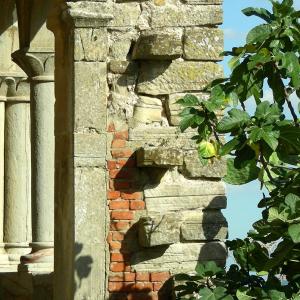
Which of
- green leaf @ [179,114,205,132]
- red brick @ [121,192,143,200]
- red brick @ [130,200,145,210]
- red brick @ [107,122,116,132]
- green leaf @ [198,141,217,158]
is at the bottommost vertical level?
red brick @ [130,200,145,210]

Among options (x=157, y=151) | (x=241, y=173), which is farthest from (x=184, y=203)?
(x=241, y=173)

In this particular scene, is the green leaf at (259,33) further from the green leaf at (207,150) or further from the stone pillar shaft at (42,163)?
the stone pillar shaft at (42,163)

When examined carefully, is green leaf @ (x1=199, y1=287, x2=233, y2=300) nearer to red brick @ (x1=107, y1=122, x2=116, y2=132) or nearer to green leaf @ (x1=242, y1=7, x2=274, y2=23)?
green leaf @ (x1=242, y1=7, x2=274, y2=23)

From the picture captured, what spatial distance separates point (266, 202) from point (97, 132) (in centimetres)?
240

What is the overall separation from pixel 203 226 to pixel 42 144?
417 centimetres

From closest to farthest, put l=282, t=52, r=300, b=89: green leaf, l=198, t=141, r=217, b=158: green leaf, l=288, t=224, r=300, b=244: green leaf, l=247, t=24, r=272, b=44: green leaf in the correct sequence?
l=288, t=224, r=300, b=244: green leaf
l=282, t=52, r=300, b=89: green leaf
l=247, t=24, r=272, b=44: green leaf
l=198, t=141, r=217, b=158: green leaf

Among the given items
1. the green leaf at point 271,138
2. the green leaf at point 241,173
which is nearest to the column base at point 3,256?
the green leaf at point 241,173

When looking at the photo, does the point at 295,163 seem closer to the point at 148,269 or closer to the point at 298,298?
the point at 298,298

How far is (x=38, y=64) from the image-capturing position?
1230cm

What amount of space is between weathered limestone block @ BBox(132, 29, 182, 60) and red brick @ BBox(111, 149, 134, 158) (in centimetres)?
66

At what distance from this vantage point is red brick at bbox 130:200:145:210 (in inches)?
326

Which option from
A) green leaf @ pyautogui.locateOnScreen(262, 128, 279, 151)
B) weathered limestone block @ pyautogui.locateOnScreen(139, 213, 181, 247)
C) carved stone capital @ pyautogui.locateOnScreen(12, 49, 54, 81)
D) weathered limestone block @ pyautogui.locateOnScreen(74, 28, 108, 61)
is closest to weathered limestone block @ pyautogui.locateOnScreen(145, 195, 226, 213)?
weathered limestone block @ pyautogui.locateOnScreen(139, 213, 181, 247)

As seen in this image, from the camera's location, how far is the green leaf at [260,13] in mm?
5945

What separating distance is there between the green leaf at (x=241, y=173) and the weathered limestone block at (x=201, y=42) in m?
2.54
